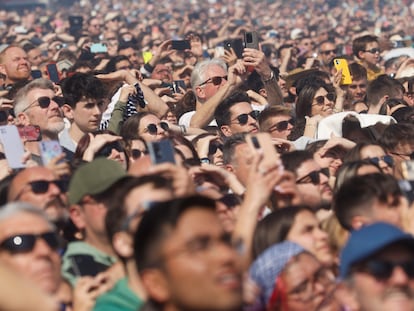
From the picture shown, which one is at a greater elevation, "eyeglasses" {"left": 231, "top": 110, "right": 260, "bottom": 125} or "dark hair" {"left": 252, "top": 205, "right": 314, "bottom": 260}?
"dark hair" {"left": 252, "top": 205, "right": 314, "bottom": 260}

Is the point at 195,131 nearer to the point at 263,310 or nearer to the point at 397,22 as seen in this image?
the point at 263,310

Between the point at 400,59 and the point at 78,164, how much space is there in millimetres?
8858

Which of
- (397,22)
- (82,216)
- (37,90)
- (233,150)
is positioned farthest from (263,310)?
(397,22)

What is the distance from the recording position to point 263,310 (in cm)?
467

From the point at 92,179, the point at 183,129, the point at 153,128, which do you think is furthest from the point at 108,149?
the point at 183,129

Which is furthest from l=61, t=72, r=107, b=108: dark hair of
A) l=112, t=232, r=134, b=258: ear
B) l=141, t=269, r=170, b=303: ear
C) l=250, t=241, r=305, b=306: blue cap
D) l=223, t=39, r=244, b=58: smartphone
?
l=141, t=269, r=170, b=303: ear

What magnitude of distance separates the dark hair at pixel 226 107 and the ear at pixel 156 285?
555 centimetres

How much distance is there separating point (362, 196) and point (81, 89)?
368 cm

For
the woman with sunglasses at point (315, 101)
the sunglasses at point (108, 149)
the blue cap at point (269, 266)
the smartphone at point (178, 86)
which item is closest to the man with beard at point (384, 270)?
the blue cap at point (269, 266)

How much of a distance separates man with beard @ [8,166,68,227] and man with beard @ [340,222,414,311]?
191cm

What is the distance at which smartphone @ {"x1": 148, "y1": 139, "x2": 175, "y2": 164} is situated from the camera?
5.41 m

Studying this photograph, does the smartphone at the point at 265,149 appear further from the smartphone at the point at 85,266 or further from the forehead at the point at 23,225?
the forehead at the point at 23,225

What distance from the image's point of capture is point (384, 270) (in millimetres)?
4121

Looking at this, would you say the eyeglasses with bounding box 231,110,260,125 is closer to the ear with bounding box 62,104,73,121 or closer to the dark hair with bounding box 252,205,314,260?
the ear with bounding box 62,104,73,121
